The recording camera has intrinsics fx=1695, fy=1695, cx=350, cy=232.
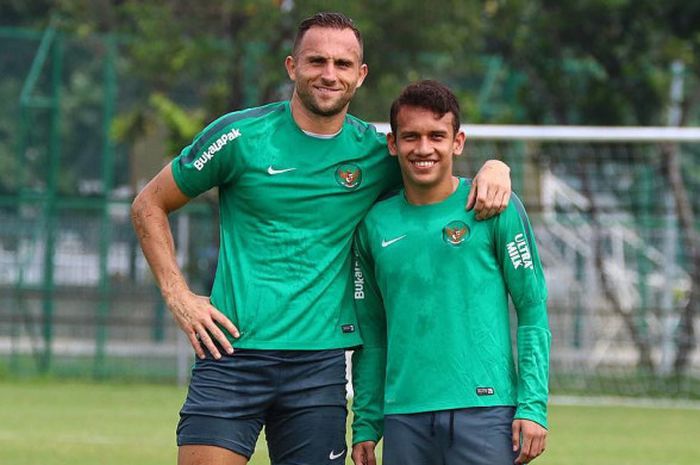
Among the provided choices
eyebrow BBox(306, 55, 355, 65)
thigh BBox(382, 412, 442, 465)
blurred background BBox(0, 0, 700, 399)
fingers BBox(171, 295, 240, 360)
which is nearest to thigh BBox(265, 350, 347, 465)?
fingers BBox(171, 295, 240, 360)

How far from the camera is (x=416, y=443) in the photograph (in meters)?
5.73

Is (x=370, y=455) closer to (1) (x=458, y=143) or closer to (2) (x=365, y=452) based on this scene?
(2) (x=365, y=452)

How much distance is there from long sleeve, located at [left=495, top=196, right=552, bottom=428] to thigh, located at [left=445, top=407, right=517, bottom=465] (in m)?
0.09

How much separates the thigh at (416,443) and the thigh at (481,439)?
0.06 meters

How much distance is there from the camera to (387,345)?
5934mm

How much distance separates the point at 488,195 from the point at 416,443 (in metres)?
0.87

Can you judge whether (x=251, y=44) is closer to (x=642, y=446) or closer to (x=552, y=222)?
(x=552, y=222)

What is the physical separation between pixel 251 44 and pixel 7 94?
10.4ft

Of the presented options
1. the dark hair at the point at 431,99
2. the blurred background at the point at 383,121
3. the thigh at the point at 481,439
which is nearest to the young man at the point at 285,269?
the dark hair at the point at 431,99

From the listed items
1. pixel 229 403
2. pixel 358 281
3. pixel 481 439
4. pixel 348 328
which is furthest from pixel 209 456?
pixel 481 439

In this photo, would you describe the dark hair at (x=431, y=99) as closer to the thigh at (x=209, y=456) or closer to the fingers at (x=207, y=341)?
the fingers at (x=207, y=341)

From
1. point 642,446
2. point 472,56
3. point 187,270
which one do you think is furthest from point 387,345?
point 472,56

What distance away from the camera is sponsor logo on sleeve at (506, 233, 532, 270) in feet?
18.8

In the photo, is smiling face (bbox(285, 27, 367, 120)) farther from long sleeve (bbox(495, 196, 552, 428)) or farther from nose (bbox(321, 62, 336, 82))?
long sleeve (bbox(495, 196, 552, 428))
